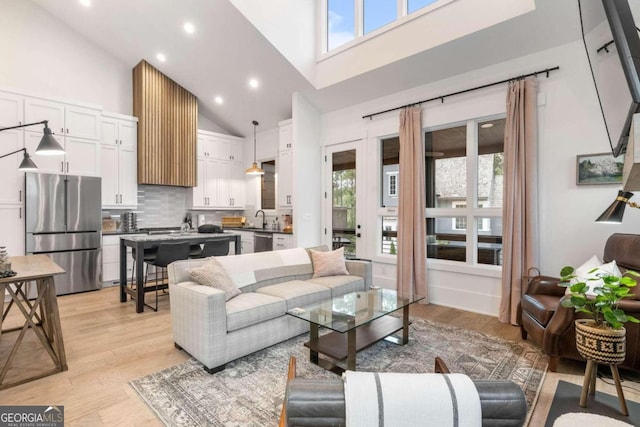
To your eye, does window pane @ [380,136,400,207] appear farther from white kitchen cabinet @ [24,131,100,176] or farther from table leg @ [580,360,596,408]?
white kitchen cabinet @ [24,131,100,176]

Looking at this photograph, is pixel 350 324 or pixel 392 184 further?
pixel 392 184

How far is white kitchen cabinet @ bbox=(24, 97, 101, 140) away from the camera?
4398 mm

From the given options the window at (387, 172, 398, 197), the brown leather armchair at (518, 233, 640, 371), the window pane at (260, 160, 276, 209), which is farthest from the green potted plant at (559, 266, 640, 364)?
the window pane at (260, 160, 276, 209)

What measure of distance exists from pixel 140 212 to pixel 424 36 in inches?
216

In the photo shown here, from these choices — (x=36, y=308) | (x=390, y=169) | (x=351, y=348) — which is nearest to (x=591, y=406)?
(x=351, y=348)

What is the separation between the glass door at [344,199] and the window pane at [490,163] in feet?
5.81

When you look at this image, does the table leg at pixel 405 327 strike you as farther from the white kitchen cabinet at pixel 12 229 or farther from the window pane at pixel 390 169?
the white kitchen cabinet at pixel 12 229

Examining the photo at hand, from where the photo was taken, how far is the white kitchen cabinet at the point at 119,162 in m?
5.19

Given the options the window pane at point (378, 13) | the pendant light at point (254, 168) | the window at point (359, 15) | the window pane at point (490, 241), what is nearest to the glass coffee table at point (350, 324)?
the window pane at point (490, 241)

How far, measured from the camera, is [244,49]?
4711 millimetres

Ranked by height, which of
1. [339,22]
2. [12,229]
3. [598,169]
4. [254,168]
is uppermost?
[339,22]

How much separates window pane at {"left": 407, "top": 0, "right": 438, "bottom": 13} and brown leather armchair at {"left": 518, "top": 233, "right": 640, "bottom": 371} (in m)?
3.27

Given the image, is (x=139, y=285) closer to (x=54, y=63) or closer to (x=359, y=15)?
(x=54, y=63)

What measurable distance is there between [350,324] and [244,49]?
4.28m
